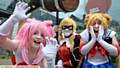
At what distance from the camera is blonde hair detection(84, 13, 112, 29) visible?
11.5 feet

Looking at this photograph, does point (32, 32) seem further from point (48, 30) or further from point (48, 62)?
A: point (48, 62)

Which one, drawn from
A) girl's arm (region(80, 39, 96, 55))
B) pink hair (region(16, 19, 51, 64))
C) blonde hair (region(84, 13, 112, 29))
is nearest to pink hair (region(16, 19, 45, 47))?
pink hair (region(16, 19, 51, 64))

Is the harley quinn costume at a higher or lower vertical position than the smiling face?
lower

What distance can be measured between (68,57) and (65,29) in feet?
1.00

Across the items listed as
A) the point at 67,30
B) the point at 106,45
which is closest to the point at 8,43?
the point at 106,45

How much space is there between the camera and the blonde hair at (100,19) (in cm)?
351

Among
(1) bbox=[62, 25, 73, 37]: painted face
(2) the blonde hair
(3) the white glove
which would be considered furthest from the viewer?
(1) bbox=[62, 25, 73, 37]: painted face

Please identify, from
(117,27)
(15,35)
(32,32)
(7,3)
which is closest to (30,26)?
(32,32)

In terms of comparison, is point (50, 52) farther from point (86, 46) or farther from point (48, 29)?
point (86, 46)

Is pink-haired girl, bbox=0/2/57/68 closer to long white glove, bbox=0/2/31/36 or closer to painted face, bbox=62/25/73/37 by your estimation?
long white glove, bbox=0/2/31/36

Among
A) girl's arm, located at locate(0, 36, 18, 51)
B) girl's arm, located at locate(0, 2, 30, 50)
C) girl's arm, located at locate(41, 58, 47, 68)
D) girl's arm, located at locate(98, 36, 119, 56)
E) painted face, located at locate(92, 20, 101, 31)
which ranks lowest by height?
girl's arm, located at locate(98, 36, 119, 56)

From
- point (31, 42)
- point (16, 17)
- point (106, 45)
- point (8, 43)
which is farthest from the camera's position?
Result: point (106, 45)

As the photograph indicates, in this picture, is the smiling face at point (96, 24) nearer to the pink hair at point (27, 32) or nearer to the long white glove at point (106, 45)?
A: the long white glove at point (106, 45)

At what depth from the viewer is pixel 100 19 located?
351 centimetres
